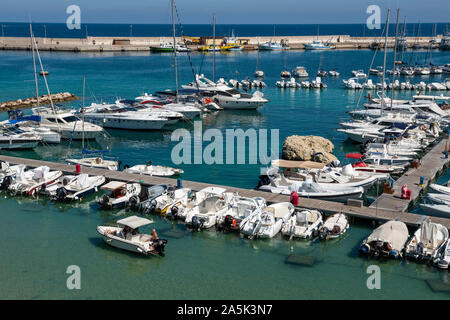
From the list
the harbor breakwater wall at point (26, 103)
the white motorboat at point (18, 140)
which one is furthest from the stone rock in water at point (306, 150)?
the harbor breakwater wall at point (26, 103)

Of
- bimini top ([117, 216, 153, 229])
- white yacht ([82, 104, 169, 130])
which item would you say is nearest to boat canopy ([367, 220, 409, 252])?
bimini top ([117, 216, 153, 229])

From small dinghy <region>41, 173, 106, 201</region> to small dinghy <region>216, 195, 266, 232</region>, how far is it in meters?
8.78

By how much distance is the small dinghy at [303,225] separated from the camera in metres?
22.5

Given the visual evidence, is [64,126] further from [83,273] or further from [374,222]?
[374,222]

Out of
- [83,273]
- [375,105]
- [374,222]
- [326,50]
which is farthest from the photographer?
[326,50]

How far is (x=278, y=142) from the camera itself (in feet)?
138

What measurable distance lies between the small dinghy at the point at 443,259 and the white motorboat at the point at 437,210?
4.21 m

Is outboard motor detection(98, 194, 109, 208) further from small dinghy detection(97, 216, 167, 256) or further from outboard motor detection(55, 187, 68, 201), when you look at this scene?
small dinghy detection(97, 216, 167, 256)

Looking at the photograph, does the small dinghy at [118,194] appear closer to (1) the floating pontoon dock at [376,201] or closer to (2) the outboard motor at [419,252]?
(1) the floating pontoon dock at [376,201]

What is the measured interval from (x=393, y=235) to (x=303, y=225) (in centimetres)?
424

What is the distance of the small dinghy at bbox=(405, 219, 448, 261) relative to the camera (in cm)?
2008

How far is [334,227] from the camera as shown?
22453mm

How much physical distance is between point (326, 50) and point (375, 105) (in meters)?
106
